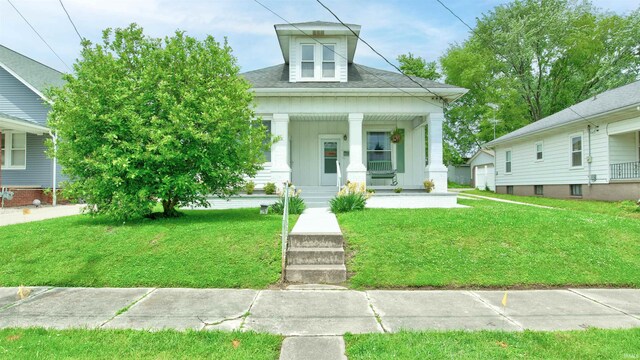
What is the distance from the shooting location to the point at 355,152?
12562mm

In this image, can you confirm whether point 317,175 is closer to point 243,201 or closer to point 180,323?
point 243,201

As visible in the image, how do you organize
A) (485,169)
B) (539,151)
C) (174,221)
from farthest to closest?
(485,169), (539,151), (174,221)

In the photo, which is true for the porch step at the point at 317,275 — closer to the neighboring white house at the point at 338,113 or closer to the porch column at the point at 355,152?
the neighboring white house at the point at 338,113

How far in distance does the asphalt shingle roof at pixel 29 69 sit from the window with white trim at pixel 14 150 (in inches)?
94.4

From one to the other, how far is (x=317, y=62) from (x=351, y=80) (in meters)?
Answer: 1.48

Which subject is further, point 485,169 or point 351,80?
point 485,169

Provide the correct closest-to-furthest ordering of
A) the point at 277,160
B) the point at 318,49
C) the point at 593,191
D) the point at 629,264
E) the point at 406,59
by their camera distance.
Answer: the point at 629,264
the point at 277,160
the point at 318,49
the point at 593,191
the point at 406,59

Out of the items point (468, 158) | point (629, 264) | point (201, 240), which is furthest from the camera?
point (468, 158)

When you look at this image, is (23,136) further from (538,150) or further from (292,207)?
(538,150)

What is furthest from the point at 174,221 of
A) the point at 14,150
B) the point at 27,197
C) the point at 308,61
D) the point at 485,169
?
the point at 485,169

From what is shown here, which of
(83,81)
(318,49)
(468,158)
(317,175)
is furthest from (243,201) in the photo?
(468,158)

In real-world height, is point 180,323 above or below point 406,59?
below

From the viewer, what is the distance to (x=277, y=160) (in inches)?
491

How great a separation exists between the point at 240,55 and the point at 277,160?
451cm
